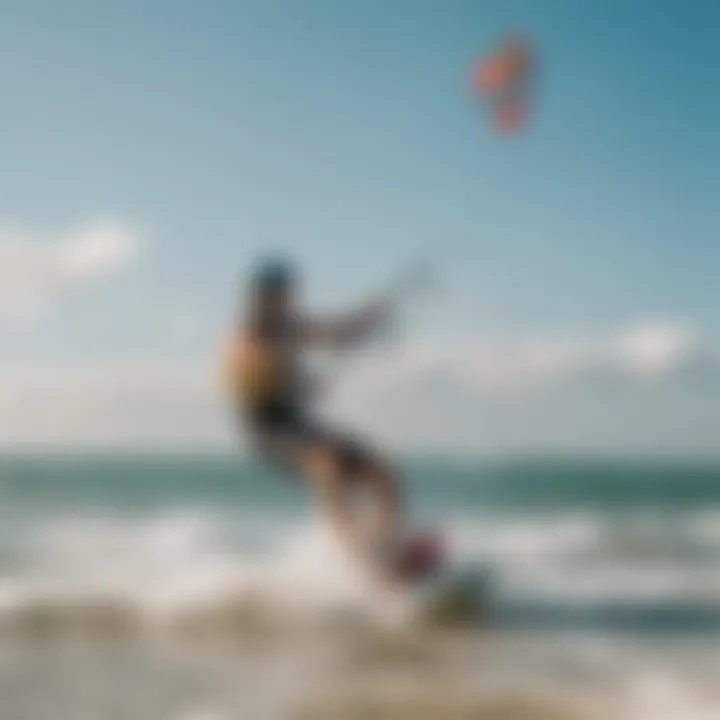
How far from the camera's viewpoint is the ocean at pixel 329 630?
2957mm

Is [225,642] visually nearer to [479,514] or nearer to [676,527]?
[479,514]

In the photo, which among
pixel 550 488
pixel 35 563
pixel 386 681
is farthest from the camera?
pixel 550 488

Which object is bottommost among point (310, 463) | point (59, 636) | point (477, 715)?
point (477, 715)

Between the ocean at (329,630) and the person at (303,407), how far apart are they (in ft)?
0.97

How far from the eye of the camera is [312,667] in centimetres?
323

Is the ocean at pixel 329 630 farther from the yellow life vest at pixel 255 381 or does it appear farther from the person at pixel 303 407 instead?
the yellow life vest at pixel 255 381

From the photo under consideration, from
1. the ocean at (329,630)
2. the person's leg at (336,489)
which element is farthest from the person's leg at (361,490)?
the ocean at (329,630)

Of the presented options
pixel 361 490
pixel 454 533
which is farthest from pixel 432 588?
pixel 454 533

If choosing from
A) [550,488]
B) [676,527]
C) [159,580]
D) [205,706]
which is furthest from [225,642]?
[550,488]

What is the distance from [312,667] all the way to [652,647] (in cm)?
124

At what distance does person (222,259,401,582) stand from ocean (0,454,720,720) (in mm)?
296

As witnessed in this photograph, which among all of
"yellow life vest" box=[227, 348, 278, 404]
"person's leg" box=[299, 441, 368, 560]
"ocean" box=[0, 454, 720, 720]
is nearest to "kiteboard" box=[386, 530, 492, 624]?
"ocean" box=[0, 454, 720, 720]

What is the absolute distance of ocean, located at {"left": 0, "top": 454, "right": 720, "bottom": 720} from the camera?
296 centimetres

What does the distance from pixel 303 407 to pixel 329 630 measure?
86 centimetres
